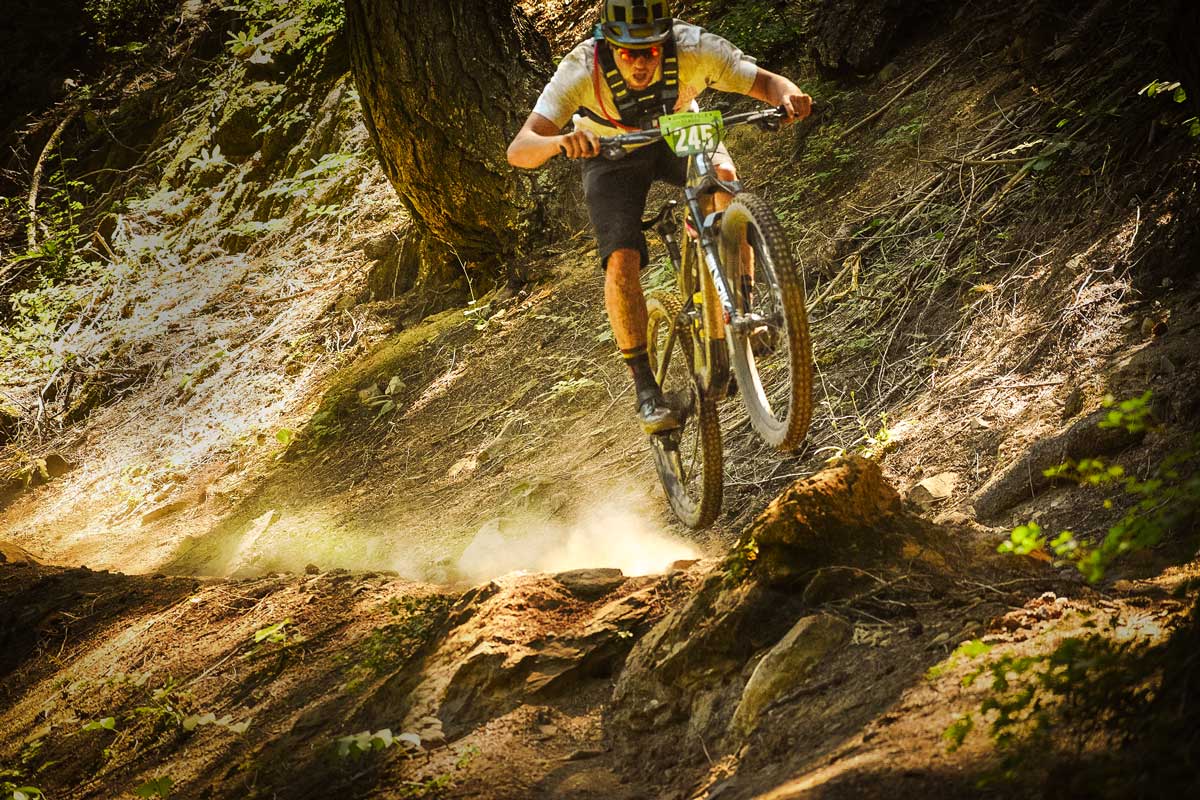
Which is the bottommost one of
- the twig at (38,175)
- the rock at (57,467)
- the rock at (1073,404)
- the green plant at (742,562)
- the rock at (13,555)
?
the rock at (1073,404)

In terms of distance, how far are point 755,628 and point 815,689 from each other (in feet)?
1.18

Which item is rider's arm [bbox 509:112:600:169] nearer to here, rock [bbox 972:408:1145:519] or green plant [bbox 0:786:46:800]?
rock [bbox 972:408:1145:519]

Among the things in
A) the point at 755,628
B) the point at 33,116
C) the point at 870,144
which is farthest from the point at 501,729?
the point at 33,116

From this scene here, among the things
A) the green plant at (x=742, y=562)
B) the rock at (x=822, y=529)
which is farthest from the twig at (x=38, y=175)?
the rock at (x=822, y=529)

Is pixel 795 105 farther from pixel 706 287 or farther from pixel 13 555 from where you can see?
pixel 13 555

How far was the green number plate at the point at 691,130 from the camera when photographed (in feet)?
11.4

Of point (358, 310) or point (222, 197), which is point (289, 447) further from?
point (222, 197)

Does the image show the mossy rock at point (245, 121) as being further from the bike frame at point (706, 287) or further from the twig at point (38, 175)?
the bike frame at point (706, 287)

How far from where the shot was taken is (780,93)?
3.95 meters

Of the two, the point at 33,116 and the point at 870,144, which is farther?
the point at 33,116

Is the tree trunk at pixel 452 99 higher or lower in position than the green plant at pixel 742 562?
higher

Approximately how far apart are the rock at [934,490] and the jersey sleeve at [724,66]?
205 cm

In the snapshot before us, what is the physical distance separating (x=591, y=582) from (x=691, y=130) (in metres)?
2.01

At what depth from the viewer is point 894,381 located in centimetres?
461
